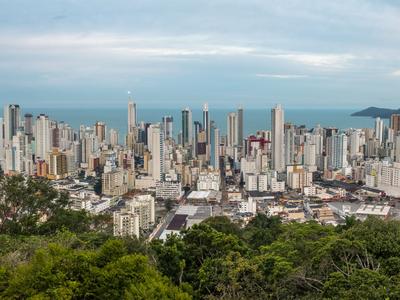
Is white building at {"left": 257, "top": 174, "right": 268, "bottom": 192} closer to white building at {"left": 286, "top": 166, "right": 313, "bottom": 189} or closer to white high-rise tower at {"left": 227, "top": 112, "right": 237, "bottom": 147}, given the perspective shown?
white building at {"left": 286, "top": 166, "right": 313, "bottom": 189}

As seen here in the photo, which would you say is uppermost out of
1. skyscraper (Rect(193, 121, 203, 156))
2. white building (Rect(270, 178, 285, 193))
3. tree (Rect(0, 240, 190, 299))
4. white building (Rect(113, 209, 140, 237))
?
tree (Rect(0, 240, 190, 299))

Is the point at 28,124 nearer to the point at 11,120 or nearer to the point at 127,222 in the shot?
the point at 11,120

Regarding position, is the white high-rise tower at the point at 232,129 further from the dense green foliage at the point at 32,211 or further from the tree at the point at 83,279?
the tree at the point at 83,279

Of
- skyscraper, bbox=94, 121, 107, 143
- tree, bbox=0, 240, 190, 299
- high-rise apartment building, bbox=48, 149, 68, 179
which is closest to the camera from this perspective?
tree, bbox=0, 240, 190, 299

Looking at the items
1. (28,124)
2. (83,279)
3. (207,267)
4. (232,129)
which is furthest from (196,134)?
(83,279)

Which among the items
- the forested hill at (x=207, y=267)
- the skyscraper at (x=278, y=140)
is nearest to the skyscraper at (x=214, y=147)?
the skyscraper at (x=278, y=140)

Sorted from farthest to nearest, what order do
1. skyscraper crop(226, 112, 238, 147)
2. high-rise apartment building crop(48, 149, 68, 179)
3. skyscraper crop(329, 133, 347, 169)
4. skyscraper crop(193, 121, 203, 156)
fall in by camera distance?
skyscraper crop(226, 112, 238, 147), skyscraper crop(193, 121, 203, 156), skyscraper crop(329, 133, 347, 169), high-rise apartment building crop(48, 149, 68, 179)

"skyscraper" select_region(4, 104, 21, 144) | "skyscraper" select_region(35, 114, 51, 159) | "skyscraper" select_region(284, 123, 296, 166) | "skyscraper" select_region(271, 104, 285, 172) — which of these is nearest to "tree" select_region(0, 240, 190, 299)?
"skyscraper" select_region(271, 104, 285, 172)
